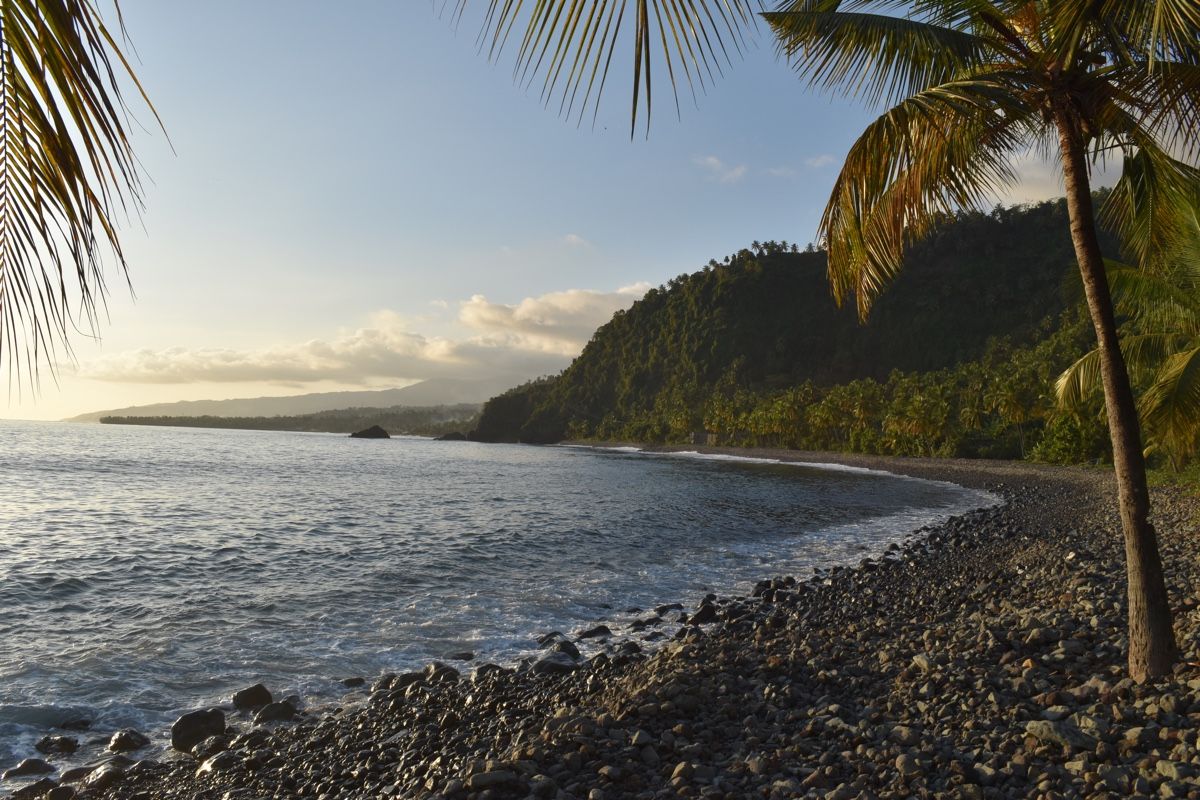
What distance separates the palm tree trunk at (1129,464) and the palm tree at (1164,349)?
7822mm

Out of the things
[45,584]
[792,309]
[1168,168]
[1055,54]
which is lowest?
[45,584]

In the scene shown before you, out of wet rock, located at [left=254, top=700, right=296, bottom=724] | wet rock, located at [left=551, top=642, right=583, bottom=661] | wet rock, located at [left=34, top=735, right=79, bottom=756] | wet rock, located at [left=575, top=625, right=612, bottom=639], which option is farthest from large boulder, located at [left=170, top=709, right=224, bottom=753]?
wet rock, located at [left=575, top=625, right=612, bottom=639]

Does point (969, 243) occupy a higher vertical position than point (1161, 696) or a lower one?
higher

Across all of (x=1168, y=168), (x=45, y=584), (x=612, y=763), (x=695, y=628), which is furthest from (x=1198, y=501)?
(x=45, y=584)

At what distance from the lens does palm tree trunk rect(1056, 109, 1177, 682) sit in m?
6.43

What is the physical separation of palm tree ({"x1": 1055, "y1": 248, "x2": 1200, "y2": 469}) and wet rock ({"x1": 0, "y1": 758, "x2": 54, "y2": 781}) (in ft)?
56.9

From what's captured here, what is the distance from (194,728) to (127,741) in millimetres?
709

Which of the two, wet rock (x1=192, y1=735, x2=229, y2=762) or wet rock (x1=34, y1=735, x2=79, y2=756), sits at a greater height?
wet rock (x1=192, y1=735, x2=229, y2=762)

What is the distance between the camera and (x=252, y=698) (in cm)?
971

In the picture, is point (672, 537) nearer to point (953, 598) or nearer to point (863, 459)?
point (953, 598)

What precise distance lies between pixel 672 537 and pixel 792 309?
514ft

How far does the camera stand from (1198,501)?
2239 centimetres

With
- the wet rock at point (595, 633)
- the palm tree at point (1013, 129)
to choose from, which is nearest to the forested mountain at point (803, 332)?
the wet rock at point (595, 633)

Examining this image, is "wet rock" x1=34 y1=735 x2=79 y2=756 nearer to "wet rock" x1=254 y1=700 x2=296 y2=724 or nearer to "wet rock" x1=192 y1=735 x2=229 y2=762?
"wet rock" x1=192 y1=735 x2=229 y2=762
